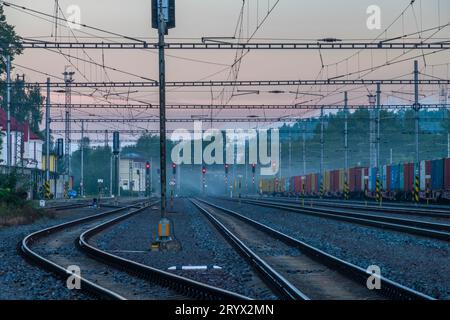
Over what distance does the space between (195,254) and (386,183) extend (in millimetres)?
45858

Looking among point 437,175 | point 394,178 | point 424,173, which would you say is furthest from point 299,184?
point 437,175

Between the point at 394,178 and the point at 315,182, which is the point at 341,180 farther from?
the point at 394,178

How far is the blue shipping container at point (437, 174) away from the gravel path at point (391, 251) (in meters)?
20.0

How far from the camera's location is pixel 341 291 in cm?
1245

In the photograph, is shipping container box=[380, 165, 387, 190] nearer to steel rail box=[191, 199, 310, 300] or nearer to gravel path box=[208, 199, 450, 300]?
gravel path box=[208, 199, 450, 300]

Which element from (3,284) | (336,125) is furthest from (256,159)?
(3,284)

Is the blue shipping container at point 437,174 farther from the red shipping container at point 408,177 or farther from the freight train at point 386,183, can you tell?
the red shipping container at point 408,177

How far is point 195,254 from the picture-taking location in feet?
62.8

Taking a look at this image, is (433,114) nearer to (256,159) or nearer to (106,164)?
(256,159)

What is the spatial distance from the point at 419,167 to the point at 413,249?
114 ft

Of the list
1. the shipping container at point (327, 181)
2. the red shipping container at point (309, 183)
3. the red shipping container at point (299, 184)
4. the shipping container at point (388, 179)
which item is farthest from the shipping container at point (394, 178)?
the red shipping container at point (299, 184)

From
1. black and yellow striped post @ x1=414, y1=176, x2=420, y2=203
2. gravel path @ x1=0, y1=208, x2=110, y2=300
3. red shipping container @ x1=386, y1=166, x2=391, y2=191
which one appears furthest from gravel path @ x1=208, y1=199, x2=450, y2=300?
red shipping container @ x1=386, y1=166, x2=391, y2=191

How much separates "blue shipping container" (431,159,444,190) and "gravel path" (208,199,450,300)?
1997 centimetres

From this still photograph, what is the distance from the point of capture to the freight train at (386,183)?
50469mm
